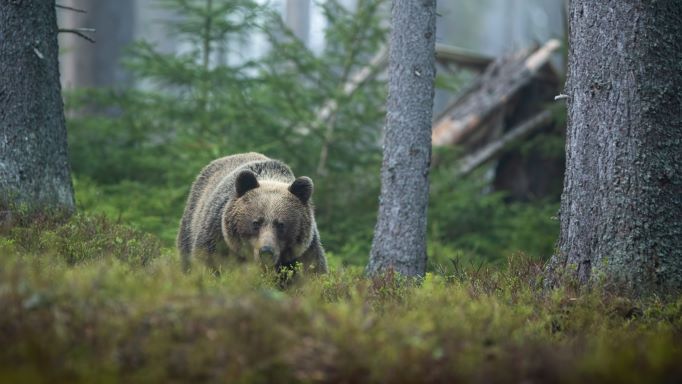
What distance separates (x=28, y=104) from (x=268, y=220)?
2.68 meters

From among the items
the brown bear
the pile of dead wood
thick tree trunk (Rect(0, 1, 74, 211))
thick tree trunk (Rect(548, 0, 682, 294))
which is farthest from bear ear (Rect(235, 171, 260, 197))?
the pile of dead wood

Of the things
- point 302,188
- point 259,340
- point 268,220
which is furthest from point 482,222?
point 259,340

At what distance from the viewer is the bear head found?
7.01 meters

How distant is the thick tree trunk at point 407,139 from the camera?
748 cm

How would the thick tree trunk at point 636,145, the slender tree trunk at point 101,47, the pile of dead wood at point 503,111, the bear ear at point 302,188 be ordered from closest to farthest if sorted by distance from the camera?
1. the thick tree trunk at point 636,145
2. the bear ear at point 302,188
3. the pile of dead wood at point 503,111
4. the slender tree trunk at point 101,47

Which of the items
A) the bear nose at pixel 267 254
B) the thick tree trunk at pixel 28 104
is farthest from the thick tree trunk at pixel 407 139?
the thick tree trunk at pixel 28 104

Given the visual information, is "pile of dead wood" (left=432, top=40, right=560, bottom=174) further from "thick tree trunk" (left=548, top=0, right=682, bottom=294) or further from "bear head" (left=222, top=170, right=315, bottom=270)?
"thick tree trunk" (left=548, top=0, right=682, bottom=294)

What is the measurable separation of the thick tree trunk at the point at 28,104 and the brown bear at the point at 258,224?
5.21 ft

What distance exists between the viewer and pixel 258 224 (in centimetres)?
702

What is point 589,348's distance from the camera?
455 cm

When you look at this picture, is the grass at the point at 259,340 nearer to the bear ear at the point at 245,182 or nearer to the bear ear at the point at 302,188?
the bear ear at the point at 245,182

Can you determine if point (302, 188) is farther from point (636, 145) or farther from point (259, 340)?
point (259, 340)

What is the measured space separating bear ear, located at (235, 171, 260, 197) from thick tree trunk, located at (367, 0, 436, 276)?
1419 millimetres

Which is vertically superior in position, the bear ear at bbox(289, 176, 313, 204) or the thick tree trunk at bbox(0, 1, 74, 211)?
the thick tree trunk at bbox(0, 1, 74, 211)
